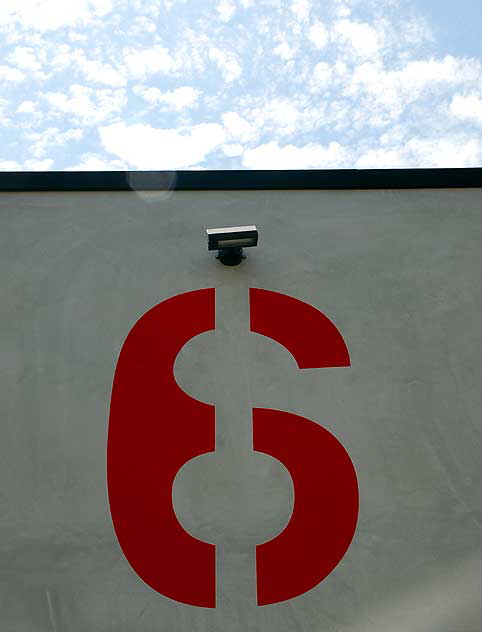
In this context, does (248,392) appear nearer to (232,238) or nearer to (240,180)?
(232,238)

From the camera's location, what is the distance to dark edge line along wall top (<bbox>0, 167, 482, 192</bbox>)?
5.51 metres

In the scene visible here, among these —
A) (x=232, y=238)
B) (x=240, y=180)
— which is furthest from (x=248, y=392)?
(x=240, y=180)

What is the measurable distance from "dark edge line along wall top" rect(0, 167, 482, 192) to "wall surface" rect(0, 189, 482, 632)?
84 millimetres

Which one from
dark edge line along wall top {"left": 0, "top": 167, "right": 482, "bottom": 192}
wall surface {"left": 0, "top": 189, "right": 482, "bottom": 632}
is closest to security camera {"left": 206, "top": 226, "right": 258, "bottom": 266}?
wall surface {"left": 0, "top": 189, "right": 482, "bottom": 632}

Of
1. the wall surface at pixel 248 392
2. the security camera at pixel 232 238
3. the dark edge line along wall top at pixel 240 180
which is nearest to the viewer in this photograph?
the wall surface at pixel 248 392

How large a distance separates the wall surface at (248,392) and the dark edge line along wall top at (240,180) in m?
0.08

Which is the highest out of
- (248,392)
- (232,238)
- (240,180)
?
(240,180)

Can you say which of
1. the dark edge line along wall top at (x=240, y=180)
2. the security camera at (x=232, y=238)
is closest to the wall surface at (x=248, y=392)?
the dark edge line along wall top at (x=240, y=180)

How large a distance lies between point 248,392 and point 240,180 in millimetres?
2016

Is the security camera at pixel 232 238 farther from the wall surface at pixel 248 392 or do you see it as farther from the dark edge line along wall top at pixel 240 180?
the dark edge line along wall top at pixel 240 180

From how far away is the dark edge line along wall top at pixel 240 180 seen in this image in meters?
5.51

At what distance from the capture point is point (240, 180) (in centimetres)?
555

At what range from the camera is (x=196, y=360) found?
4.99 metres

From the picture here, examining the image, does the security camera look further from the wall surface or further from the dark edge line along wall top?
the dark edge line along wall top
